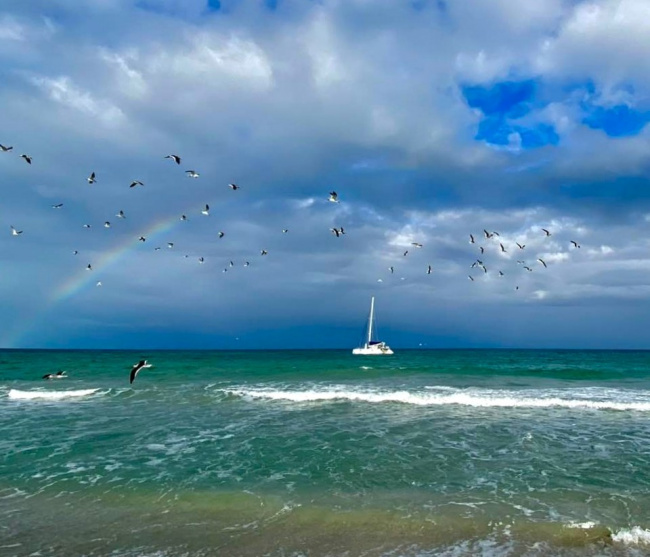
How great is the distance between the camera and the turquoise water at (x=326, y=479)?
9.95 m

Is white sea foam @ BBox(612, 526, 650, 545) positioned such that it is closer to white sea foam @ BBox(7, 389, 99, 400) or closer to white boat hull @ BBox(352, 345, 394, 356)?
white sea foam @ BBox(7, 389, 99, 400)

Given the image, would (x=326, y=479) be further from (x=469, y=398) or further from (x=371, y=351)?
(x=371, y=351)

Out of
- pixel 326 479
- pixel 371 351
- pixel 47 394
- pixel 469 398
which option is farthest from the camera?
pixel 371 351

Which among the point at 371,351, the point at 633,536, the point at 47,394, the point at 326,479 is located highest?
the point at 371,351

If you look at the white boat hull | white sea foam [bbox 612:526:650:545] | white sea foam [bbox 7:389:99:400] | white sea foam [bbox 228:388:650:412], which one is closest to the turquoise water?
white sea foam [bbox 612:526:650:545]

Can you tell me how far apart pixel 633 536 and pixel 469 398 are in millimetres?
20960

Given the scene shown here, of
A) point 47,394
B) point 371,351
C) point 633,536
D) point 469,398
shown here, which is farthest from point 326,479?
point 371,351

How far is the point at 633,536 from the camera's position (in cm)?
981

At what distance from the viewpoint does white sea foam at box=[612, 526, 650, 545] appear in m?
9.63

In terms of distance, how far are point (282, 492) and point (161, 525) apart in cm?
321

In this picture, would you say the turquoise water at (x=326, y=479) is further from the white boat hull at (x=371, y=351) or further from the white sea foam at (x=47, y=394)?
the white boat hull at (x=371, y=351)

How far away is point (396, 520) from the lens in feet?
35.6

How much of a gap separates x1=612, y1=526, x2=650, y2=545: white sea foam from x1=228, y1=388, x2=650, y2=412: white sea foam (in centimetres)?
1811

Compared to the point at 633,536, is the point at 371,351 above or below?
above
